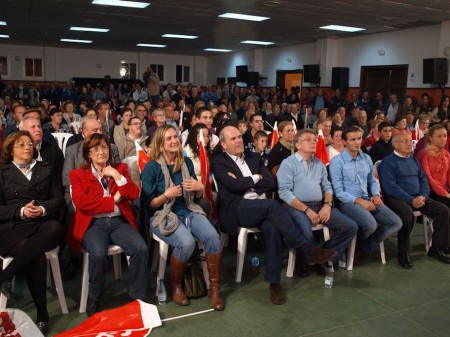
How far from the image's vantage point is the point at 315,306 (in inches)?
107

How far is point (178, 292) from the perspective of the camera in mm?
2699

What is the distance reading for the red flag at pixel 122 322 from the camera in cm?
228

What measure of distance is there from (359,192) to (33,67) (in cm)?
1733

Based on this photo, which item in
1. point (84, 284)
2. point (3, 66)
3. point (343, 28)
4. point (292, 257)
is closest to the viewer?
point (84, 284)

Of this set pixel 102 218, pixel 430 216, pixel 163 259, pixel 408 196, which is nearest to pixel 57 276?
pixel 102 218

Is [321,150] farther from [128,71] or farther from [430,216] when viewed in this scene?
[128,71]

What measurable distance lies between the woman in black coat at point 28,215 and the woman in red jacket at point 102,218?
0.15m

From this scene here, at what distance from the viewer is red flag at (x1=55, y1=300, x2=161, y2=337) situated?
2275 mm

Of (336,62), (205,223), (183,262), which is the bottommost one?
(183,262)

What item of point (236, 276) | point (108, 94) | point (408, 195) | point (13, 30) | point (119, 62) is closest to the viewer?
point (236, 276)

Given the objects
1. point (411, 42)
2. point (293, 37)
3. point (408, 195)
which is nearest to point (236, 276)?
point (408, 195)

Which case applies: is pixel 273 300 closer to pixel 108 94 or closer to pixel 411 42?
pixel 411 42

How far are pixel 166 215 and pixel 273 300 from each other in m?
0.87

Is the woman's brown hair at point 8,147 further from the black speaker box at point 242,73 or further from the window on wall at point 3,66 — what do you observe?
the window on wall at point 3,66
